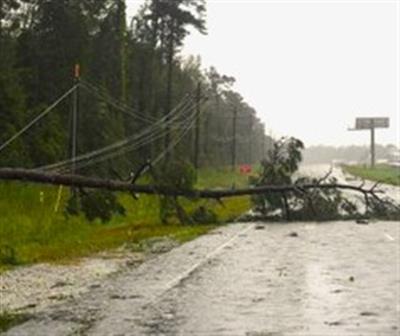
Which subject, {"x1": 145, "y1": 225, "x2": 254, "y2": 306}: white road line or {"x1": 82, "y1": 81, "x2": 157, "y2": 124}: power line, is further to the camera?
{"x1": 82, "y1": 81, "x2": 157, "y2": 124}: power line

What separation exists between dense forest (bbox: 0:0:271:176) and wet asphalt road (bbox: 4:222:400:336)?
60.5 ft

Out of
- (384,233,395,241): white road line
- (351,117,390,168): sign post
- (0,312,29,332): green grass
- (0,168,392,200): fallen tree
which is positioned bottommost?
(0,312,29,332): green grass

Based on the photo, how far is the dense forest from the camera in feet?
167

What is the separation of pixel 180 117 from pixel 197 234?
4476 cm

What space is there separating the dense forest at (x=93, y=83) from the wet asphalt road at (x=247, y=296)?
18.4 meters

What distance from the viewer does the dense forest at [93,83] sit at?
167ft

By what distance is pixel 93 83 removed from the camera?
67875 millimetres

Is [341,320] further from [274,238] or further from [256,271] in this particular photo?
[274,238]

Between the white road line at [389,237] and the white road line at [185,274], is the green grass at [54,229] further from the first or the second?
the white road line at [389,237]

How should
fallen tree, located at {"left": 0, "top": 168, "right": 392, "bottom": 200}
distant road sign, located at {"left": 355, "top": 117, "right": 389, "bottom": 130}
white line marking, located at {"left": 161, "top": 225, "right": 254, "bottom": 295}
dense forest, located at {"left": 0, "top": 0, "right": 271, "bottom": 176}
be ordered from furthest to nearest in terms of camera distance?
distant road sign, located at {"left": 355, "top": 117, "right": 389, "bottom": 130} → dense forest, located at {"left": 0, "top": 0, "right": 271, "bottom": 176} → white line marking, located at {"left": 161, "top": 225, "right": 254, "bottom": 295} → fallen tree, located at {"left": 0, "top": 168, "right": 392, "bottom": 200}

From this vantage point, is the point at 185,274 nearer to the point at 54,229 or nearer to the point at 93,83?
the point at 54,229

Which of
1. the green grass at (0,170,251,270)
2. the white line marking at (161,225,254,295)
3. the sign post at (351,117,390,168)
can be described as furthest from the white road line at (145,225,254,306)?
the sign post at (351,117,390,168)

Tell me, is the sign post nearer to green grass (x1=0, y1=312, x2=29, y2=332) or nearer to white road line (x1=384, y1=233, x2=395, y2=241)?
white road line (x1=384, y1=233, x2=395, y2=241)

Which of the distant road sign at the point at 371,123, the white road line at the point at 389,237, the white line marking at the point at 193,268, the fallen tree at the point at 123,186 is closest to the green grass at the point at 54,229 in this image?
the white line marking at the point at 193,268
